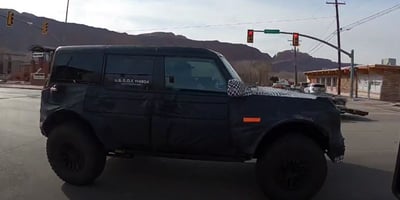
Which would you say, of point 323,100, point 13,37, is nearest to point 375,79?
point 323,100

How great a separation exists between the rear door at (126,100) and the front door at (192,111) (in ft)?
0.61

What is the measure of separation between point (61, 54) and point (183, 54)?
5.98 ft

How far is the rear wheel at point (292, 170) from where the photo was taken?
6516 mm

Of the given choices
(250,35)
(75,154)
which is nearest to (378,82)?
(250,35)

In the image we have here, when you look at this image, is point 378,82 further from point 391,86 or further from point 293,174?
point 293,174

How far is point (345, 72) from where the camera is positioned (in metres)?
63.0

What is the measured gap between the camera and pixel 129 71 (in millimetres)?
7078

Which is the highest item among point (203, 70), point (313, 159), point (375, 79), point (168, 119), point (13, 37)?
point (13, 37)

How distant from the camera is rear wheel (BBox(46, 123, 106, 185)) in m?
7.09

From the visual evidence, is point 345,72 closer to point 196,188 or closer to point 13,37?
point 196,188

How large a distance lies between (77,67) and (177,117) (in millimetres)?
1663

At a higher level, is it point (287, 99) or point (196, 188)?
point (287, 99)

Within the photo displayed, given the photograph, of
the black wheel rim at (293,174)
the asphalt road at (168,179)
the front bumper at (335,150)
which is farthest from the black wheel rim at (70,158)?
the front bumper at (335,150)

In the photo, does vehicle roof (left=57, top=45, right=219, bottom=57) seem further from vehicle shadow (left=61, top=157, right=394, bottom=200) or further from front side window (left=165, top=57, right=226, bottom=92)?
vehicle shadow (left=61, top=157, right=394, bottom=200)
